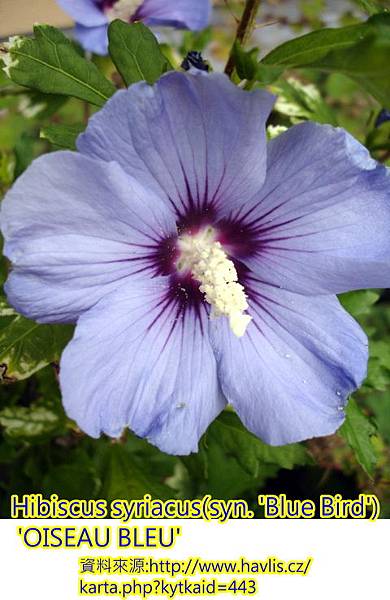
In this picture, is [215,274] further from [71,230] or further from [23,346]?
[23,346]

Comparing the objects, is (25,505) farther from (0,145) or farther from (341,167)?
(0,145)

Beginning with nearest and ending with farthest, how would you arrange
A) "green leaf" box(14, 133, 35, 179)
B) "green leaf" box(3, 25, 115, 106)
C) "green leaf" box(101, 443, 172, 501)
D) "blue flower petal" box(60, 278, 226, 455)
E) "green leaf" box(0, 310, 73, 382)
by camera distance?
"blue flower petal" box(60, 278, 226, 455) → "green leaf" box(3, 25, 115, 106) → "green leaf" box(0, 310, 73, 382) → "green leaf" box(14, 133, 35, 179) → "green leaf" box(101, 443, 172, 501)

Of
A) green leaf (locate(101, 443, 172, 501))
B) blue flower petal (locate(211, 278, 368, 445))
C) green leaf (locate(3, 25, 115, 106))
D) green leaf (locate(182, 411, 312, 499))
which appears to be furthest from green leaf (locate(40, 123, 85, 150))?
green leaf (locate(101, 443, 172, 501))

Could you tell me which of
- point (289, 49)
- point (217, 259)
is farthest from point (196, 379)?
point (289, 49)

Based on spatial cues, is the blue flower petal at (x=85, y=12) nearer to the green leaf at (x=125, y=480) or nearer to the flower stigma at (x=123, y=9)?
the flower stigma at (x=123, y=9)

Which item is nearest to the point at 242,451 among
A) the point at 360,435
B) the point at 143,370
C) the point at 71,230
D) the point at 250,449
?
the point at 250,449

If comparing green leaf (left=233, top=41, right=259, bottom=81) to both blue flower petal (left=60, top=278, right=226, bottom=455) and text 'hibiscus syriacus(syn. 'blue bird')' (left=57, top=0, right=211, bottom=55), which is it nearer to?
blue flower petal (left=60, top=278, right=226, bottom=455)

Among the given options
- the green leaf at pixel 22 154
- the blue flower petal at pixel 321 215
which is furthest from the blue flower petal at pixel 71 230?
the green leaf at pixel 22 154
